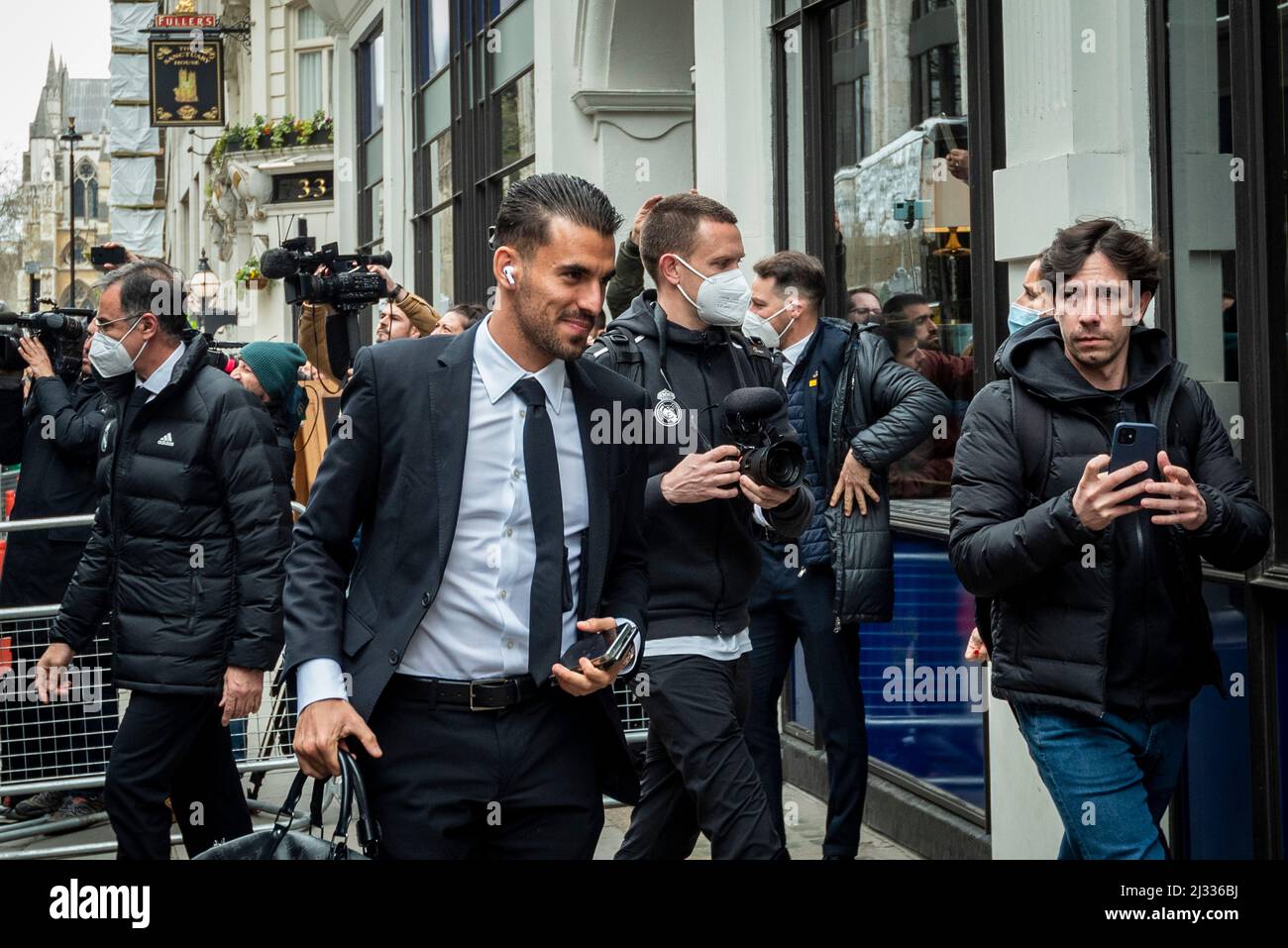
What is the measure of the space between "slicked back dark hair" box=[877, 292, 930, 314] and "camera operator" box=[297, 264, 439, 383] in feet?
8.33

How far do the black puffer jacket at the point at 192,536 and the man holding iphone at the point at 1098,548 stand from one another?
232 centimetres

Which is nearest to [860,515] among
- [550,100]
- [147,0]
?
[550,100]

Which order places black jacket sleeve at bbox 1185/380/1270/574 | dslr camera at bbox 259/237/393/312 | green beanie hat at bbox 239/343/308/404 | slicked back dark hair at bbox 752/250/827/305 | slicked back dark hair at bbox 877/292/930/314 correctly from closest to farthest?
black jacket sleeve at bbox 1185/380/1270/574, slicked back dark hair at bbox 752/250/827/305, slicked back dark hair at bbox 877/292/930/314, green beanie hat at bbox 239/343/308/404, dslr camera at bbox 259/237/393/312

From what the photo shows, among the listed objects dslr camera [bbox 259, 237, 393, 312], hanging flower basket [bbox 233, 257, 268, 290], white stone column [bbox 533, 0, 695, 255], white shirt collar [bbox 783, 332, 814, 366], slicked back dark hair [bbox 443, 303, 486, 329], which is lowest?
white shirt collar [bbox 783, 332, 814, 366]

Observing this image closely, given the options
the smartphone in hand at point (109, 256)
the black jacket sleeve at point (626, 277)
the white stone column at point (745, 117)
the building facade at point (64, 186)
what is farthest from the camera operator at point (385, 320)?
the building facade at point (64, 186)

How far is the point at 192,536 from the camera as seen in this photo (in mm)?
5387

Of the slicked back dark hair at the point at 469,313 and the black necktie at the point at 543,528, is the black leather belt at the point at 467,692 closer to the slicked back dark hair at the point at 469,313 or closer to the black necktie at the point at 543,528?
the black necktie at the point at 543,528

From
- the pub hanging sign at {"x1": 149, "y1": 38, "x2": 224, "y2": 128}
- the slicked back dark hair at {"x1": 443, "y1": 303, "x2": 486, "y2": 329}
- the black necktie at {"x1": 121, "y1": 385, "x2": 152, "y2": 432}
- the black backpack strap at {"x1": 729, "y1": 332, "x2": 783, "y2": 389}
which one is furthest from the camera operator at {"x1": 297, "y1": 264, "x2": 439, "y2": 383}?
the pub hanging sign at {"x1": 149, "y1": 38, "x2": 224, "y2": 128}

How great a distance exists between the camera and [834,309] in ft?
26.8

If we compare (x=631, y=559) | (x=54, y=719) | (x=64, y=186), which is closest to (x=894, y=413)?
(x=631, y=559)

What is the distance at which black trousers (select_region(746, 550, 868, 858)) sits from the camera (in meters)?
5.98

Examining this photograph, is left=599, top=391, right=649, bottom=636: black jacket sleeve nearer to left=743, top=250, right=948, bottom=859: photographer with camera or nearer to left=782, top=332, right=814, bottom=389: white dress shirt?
left=743, top=250, right=948, bottom=859: photographer with camera

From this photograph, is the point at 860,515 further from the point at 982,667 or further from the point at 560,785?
the point at 560,785

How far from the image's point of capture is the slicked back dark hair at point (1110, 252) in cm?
409
